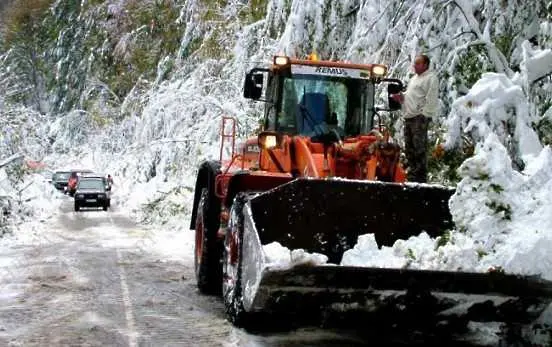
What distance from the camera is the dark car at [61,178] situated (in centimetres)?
4528

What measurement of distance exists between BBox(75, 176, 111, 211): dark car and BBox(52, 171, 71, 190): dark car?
14.9 metres

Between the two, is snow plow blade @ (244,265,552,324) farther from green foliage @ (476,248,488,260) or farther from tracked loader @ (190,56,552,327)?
green foliage @ (476,248,488,260)

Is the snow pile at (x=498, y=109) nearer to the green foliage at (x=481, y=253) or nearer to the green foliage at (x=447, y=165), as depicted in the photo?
the green foliage at (x=447, y=165)

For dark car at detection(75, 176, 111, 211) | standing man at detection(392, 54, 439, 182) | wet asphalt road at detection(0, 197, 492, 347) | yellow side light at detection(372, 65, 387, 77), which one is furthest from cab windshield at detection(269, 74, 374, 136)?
dark car at detection(75, 176, 111, 211)

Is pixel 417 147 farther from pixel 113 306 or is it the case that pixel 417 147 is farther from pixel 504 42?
pixel 113 306

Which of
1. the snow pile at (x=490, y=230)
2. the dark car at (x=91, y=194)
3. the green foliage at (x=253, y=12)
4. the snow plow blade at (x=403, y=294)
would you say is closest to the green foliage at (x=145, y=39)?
the dark car at (x=91, y=194)

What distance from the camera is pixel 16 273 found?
434 inches

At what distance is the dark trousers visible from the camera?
8.16 meters

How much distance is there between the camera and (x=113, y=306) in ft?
26.8

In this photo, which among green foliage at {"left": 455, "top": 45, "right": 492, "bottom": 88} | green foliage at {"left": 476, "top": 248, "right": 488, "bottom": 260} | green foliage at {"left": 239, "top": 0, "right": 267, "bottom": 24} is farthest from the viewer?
green foliage at {"left": 239, "top": 0, "right": 267, "bottom": 24}

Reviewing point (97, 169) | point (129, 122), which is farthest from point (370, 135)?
point (97, 169)

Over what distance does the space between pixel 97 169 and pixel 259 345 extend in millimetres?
43113

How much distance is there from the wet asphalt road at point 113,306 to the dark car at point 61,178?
31.8 metres

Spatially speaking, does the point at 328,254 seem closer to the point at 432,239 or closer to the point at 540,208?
the point at 432,239
